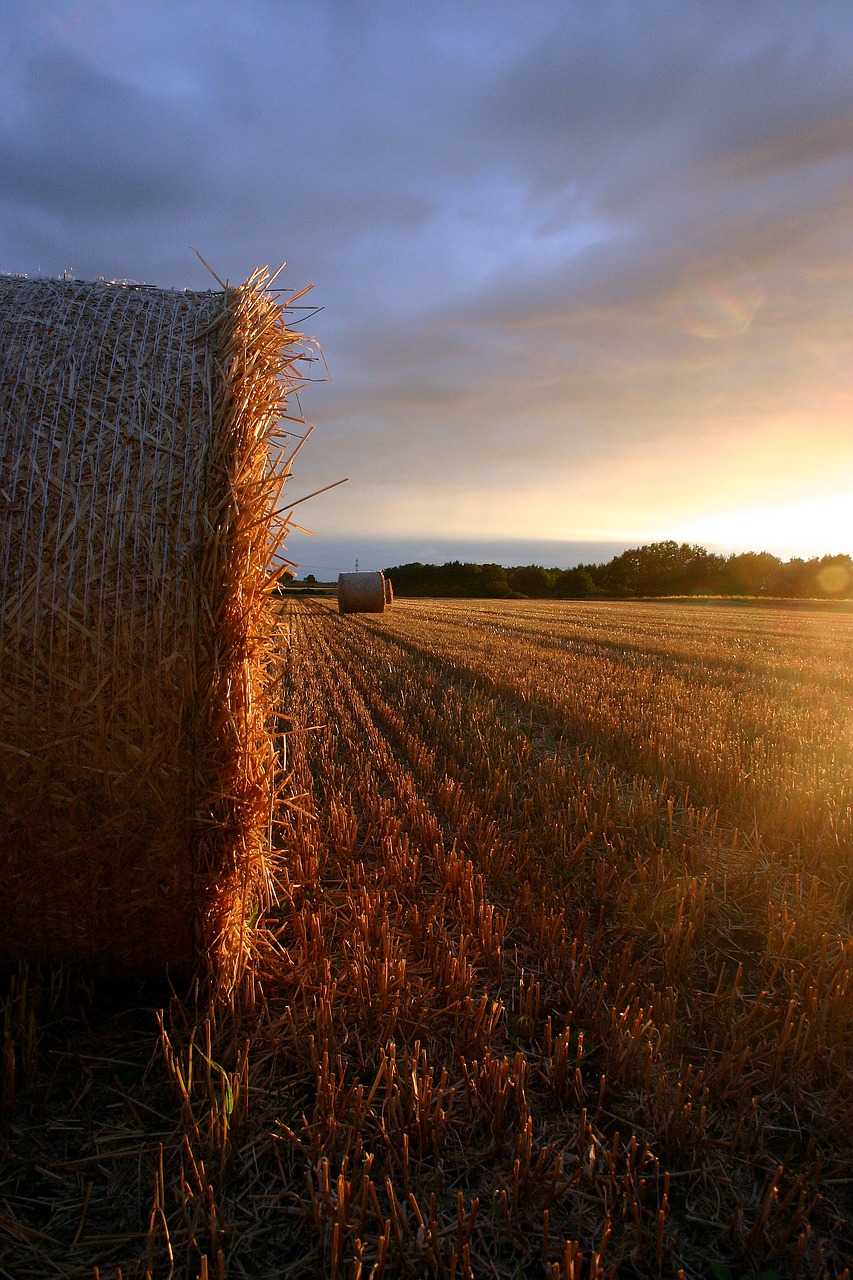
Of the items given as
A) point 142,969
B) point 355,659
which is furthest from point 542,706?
point 142,969

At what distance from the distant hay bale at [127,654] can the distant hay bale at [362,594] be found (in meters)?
19.2

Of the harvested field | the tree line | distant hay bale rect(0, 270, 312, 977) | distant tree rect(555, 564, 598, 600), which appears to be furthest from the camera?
distant tree rect(555, 564, 598, 600)

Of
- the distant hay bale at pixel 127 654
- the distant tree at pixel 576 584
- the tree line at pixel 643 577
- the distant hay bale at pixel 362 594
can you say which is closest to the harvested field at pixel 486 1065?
the distant hay bale at pixel 127 654

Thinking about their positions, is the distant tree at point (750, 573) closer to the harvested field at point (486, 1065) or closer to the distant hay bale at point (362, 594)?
the distant hay bale at point (362, 594)

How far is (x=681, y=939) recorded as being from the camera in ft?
9.46

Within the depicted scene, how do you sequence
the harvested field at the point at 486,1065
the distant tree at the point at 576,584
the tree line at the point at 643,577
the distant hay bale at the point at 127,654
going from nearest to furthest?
the harvested field at the point at 486,1065, the distant hay bale at the point at 127,654, the tree line at the point at 643,577, the distant tree at the point at 576,584

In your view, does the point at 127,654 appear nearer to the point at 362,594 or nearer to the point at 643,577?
the point at 362,594

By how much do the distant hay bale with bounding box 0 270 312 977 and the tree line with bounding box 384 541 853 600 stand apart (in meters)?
51.8

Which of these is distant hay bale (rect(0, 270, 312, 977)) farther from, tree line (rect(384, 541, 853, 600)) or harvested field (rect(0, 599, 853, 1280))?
tree line (rect(384, 541, 853, 600))

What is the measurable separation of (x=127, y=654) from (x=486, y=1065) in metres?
1.71

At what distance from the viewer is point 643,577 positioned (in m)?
68.2

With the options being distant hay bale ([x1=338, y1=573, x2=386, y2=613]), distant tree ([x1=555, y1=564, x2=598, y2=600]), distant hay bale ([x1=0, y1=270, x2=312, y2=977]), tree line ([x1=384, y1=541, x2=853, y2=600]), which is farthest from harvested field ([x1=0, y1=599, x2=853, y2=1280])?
distant tree ([x1=555, y1=564, x2=598, y2=600])

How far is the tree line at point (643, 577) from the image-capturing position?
51969 mm

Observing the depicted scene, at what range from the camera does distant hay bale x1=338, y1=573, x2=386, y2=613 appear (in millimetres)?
21984
